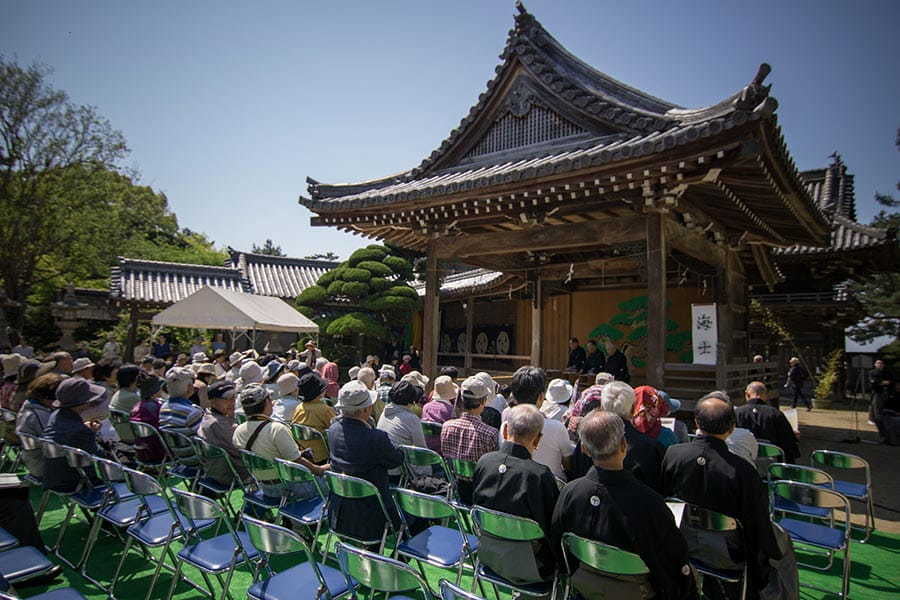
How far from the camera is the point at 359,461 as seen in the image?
3174 mm

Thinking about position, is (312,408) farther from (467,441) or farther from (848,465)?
(848,465)

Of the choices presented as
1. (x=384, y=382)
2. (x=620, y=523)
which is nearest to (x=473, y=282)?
(x=384, y=382)

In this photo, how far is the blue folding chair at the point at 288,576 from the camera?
2.16m

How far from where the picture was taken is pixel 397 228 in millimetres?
8750

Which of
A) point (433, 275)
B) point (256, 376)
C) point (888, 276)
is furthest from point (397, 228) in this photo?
point (888, 276)

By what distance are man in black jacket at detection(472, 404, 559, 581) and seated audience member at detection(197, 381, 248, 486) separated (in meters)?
2.17

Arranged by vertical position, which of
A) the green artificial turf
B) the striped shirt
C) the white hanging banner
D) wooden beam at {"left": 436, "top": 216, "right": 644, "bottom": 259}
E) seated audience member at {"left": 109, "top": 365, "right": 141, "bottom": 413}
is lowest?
the green artificial turf

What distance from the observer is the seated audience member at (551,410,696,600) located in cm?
207

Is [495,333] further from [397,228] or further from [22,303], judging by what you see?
[22,303]

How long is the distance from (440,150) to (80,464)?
713 cm

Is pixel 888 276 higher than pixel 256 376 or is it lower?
higher

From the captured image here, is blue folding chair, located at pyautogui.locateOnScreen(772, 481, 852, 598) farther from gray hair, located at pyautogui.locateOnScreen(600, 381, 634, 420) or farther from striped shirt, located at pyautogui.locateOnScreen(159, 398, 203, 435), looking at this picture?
striped shirt, located at pyautogui.locateOnScreen(159, 398, 203, 435)

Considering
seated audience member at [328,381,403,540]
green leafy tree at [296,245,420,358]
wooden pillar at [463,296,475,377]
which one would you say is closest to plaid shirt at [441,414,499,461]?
seated audience member at [328,381,403,540]

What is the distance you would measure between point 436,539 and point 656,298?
179 inches
